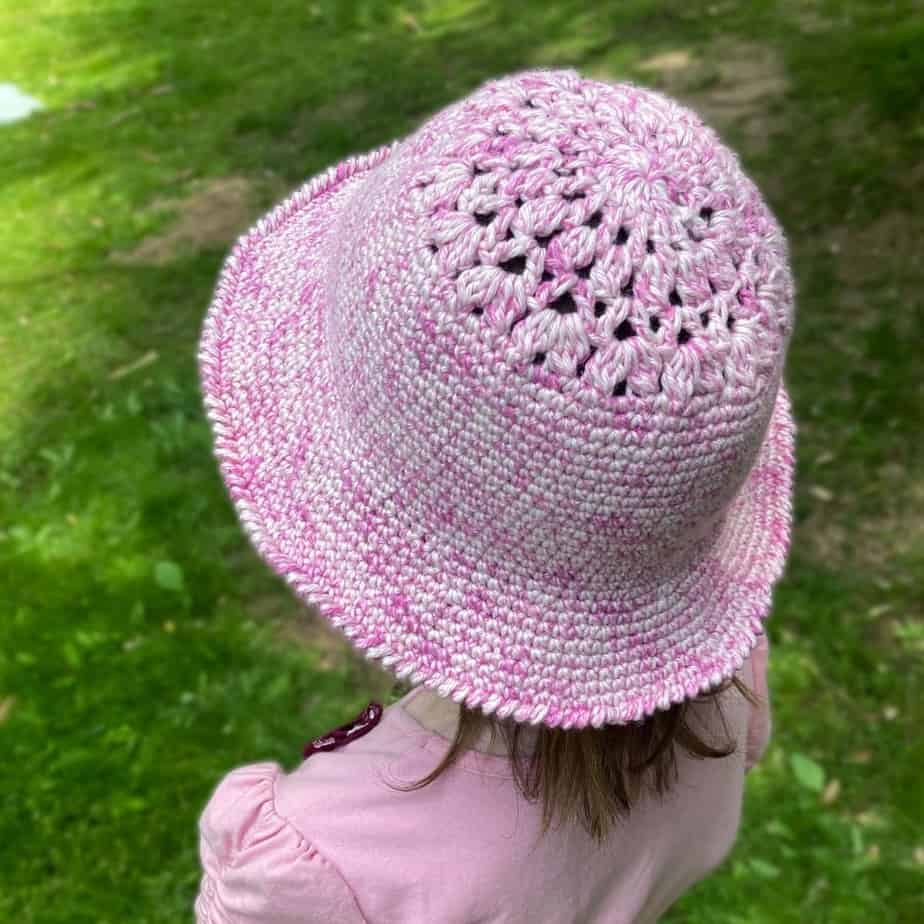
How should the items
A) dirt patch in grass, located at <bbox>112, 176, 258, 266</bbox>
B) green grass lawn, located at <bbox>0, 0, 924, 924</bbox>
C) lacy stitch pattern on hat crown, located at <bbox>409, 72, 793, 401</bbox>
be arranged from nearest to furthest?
lacy stitch pattern on hat crown, located at <bbox>409, 72, 793, 401</bbox>, green grass lawn, located at <bbox>0, 0, 924, 924</bbox>, dirt patch in grass, located at <bbox>112, 176, 258, 266</bbox>

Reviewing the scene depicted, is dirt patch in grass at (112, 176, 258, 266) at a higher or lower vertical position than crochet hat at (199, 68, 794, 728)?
lower

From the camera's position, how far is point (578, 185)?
96 centimetres

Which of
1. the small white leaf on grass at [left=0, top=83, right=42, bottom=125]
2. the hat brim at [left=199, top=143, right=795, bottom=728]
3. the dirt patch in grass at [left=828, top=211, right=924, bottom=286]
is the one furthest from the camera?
the small white leaf on grass at [left=0, top=83, right=42, bottom=125]

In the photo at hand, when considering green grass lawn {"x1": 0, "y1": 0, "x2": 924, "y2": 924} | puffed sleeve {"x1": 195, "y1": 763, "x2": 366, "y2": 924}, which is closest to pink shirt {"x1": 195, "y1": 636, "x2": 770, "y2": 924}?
puffed sleeve {"x1": 195, "y1": 763, "x2": 366, "y2": 924}

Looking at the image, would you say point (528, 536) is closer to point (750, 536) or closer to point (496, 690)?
point (496, 690)

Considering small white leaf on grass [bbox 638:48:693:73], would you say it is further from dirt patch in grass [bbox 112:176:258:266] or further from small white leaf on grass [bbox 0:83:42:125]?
small white leaf on grass [bbox 0:83:42:125]

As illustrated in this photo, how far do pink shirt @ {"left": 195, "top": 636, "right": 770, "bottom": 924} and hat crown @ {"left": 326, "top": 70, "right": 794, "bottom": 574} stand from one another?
317 millimetres

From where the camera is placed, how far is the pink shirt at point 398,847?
A: 1.12 metres

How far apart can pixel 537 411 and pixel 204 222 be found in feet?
14.9

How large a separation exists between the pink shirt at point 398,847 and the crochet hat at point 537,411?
16 centimetres

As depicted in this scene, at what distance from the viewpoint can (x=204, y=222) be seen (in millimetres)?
5094

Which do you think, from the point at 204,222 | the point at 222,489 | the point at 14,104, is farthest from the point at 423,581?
the point at 14,104

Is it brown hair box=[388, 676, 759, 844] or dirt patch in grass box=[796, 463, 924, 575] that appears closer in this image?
brown hair box=[388, 676, 759, 844]

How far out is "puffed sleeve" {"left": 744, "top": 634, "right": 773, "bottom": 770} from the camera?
5.06ft
